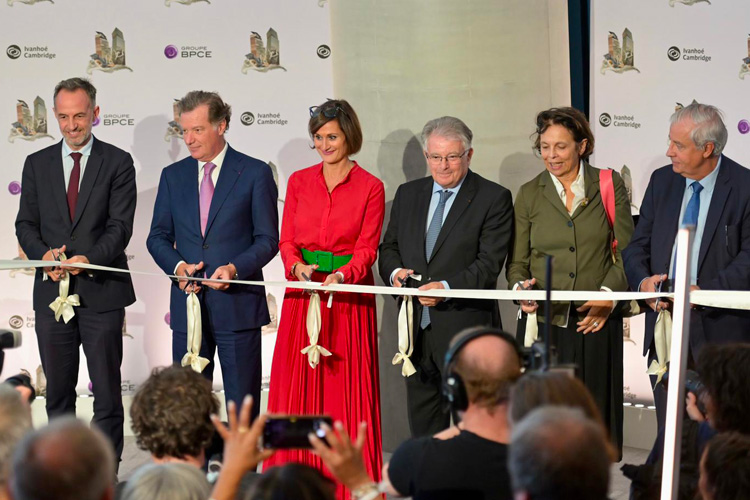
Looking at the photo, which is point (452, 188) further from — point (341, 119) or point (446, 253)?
point (341, 119)

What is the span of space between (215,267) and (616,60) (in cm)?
273

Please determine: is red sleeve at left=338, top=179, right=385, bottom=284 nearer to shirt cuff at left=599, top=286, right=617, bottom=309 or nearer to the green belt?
the green belt

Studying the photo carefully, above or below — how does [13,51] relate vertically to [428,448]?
above

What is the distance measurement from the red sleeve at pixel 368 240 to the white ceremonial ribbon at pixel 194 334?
0.76 metres

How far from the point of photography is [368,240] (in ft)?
17.0

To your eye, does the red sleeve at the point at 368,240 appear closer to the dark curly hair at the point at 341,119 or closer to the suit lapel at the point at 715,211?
the dark curly hair at the point at 341,119

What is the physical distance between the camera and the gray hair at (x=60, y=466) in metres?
1.99

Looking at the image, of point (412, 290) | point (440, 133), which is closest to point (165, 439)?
point (412, 290)

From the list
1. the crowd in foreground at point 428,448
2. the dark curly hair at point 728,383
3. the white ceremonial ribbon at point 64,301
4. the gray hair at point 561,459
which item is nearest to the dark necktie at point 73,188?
the white ceremonial ribbon at point 64,301

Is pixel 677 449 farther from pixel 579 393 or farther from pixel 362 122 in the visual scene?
pixel 362 122

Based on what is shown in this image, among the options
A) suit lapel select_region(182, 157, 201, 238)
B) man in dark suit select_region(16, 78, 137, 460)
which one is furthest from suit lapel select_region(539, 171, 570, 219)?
man in dark suit select_region(16, 78, 137, 460)

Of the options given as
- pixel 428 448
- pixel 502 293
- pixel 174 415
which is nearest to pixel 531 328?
pixel 502 293

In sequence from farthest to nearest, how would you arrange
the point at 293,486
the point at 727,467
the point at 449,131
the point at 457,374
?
the point at 449,131
the point at 457,374
the point at 727,467
the point at 293,486

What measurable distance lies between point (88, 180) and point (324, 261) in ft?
4.32
